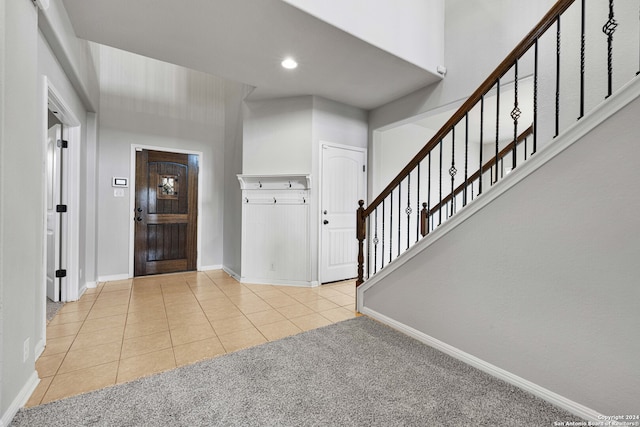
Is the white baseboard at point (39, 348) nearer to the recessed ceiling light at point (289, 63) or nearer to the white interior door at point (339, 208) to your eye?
the white interior door at point (339, 208)

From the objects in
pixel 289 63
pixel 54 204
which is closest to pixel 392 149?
pixel 289 63

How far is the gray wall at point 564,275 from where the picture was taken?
1338 millimetres

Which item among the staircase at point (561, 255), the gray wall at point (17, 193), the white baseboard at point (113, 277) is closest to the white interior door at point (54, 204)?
the white baseboard at point (113, 277)

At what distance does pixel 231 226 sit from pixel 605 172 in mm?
4493

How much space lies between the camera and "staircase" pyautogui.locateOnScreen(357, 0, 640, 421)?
1.35m

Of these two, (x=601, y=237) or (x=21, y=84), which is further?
(x=21, y=84)

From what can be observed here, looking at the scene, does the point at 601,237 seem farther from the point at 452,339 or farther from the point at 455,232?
the point at 452,339

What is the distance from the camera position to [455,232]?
81.4 inches

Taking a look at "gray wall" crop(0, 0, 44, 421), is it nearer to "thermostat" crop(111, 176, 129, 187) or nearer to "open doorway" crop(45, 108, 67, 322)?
"open doorway" crop(45, 108, 67, 322)

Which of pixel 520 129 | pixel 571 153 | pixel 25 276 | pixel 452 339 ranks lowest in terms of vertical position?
pixel 452 339

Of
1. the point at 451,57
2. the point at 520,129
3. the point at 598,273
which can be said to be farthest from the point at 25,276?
the point at 520,129

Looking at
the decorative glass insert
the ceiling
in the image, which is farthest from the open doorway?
the decorative glass insert

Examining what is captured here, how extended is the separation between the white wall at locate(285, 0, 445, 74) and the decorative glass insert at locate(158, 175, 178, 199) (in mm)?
3549

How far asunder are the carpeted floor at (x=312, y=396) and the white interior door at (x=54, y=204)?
2.27 metres
